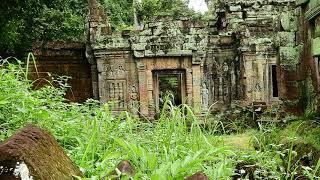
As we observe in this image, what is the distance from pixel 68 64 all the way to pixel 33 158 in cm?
1121

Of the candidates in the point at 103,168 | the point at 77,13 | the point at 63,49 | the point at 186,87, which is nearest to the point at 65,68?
the point at 63,49

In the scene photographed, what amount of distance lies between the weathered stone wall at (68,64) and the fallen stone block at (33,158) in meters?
10.5

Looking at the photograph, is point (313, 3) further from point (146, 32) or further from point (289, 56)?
point (146, 32)

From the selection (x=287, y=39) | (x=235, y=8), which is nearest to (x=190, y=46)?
(x=235, y=8)

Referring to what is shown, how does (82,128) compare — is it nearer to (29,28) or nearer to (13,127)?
(13,127)

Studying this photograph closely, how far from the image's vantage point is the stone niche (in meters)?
12.2

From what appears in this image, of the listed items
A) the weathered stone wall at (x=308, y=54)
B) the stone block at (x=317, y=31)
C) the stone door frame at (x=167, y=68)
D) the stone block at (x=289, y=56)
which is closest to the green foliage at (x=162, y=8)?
the stone door frame at (x=167, y=68)

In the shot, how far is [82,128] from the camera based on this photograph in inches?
162

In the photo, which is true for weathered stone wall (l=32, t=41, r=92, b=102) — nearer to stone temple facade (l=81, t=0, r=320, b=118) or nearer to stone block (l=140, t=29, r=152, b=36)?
stone temple facade (l=81, t=0, r=320, b=118)

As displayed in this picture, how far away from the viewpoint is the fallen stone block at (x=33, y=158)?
214 centimetres

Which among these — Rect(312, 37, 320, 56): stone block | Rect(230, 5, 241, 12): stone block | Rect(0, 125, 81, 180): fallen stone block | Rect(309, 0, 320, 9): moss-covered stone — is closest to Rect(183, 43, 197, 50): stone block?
Rect(230, 5, 241, 12): stone block

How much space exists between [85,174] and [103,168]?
124 millimetres

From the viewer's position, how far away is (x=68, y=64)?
13234 mm

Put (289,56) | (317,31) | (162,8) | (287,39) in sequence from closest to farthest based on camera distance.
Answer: (317,31)
(287,39)
(289,56)
(162,8)
